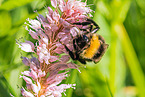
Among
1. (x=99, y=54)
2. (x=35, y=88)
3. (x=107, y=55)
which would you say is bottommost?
(x=107, y=55)

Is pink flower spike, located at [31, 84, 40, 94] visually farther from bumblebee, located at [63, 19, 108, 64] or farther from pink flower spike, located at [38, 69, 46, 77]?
bumblebee, located at [63, 19, 108, 64]

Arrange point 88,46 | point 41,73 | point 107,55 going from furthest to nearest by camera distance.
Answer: point 107,55, point 88,46, point 41,73

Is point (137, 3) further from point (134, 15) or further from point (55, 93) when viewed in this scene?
point (55, 93)

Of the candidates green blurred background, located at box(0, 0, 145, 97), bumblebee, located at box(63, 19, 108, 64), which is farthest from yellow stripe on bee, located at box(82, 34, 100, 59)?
green blurred background, located at box(0, 0, 145, 97)

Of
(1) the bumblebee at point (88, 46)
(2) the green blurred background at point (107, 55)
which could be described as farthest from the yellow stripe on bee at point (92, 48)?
(2) the green blurred background at point (107, 55)

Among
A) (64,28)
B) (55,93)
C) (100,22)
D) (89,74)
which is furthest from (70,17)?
(100,22)

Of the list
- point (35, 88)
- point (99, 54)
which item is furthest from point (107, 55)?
point (35, 88)

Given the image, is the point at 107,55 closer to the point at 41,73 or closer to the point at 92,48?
the point at 92,48
